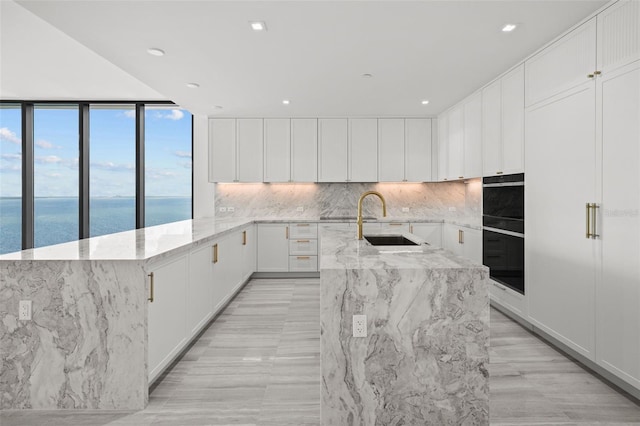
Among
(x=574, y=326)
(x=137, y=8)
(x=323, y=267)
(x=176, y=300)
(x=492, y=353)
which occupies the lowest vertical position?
(x=492, y=353)

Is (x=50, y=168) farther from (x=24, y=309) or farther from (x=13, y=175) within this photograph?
(x=24, y=309)

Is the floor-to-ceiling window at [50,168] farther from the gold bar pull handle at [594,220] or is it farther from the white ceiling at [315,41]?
the gold bar pull handle at [594,220]

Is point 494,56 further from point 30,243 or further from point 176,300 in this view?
point 30,243

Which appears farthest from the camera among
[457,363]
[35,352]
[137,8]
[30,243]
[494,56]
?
[30,243]

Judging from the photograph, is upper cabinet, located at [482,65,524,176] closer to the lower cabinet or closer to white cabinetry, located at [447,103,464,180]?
white cabinetry, located at [447,103,464,180]

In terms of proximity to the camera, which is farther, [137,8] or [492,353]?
[492,353]

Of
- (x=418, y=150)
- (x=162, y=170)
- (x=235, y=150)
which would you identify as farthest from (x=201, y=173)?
(x=418, y=150)

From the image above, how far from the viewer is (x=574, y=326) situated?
103 inches

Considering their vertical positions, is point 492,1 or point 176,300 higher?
point 492,1

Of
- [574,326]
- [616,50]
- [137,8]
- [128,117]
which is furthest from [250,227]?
[616,50]

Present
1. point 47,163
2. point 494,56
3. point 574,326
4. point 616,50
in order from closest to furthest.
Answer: point 616,50 → point 574,326 → point 494,56 → point 47,163

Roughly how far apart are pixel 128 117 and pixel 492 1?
5385 mm

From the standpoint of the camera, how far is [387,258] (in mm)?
1973

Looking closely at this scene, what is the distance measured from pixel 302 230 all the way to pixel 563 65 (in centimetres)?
378
